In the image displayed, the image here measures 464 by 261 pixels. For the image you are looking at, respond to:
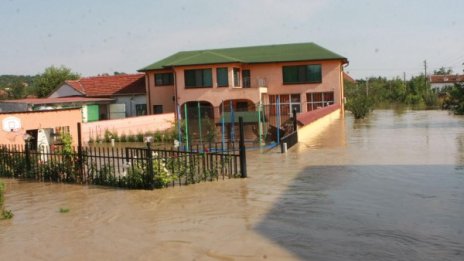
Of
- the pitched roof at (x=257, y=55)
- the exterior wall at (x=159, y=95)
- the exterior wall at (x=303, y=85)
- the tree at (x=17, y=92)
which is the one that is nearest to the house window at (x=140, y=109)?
the exterior wall at (x=159, y=95)

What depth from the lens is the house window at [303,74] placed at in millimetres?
44547

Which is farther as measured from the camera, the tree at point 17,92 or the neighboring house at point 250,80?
the tree at point 17,92

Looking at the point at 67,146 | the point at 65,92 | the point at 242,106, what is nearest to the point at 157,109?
the point at 242,106

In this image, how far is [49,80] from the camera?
67938 millimetres

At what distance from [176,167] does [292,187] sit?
2927 millimetres

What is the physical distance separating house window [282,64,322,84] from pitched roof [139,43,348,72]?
2.52 ft

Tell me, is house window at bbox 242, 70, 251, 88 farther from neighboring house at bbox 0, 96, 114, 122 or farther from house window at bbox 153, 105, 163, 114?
neighboring house at bbox 0, 96, 114, 122

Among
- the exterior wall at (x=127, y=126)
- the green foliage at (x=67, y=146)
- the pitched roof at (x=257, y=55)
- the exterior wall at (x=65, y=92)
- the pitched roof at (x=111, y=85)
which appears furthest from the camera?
the exterior wall at (x=65, y=92)

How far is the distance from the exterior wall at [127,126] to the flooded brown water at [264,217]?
17263 millimetres

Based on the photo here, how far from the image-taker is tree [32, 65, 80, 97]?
67.2m

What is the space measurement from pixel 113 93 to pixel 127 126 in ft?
45.1

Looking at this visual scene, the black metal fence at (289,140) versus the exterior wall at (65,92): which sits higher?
the exterior wall at (65,92)

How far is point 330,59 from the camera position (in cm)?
4397

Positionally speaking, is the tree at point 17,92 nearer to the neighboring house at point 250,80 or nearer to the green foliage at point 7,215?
the neighboring house at point 250,80
